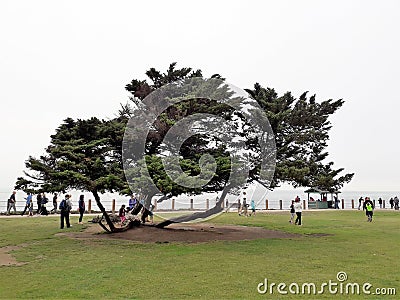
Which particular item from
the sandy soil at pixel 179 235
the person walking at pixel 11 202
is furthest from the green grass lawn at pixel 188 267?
the person walking at pixel 11 202

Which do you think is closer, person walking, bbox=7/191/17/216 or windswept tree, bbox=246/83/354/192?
windswept tree, bbox=246/83/354/192

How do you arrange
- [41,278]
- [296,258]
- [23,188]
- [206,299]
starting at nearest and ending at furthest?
[206,299], [41,278], [296,258], [23,188]

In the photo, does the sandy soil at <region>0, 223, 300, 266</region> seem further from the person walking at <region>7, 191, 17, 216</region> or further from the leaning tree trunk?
the person walking at <region>7, 191, 17, 216</region>

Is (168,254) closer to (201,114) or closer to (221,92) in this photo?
(201,114)

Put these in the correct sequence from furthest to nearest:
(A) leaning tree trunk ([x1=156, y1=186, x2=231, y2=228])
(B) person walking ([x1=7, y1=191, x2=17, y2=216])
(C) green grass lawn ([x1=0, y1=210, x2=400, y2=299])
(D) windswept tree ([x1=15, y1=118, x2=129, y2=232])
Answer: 1. (B) person walking ([x1=7, y1=191, x2=17, y2=216])
2. (A) leaning tree trunk ([x1=156, y1=186, x2=231, y2=228])
3. (D) windswept tree ([x1=15, y1=118, x2=129, y2=232])
4. (C) green grass lawn ([x1=0, y1=210, x2=400, y2=299])

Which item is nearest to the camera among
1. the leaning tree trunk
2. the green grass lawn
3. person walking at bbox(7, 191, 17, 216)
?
the green grass lawn

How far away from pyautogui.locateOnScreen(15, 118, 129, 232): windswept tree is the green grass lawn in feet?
7.06

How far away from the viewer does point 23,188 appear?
16484 millimetres

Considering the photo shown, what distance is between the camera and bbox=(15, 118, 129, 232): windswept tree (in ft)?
52.4

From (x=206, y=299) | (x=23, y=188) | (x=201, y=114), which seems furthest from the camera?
(x=201, y=114)

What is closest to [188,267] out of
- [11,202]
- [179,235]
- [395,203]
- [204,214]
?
[179,235]

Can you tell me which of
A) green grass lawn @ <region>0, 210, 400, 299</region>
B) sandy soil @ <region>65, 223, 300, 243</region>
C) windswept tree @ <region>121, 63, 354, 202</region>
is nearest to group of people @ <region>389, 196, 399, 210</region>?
windswept tree @ <region>121, 63, 354, 202</region>

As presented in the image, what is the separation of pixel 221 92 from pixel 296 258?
8.04 metres

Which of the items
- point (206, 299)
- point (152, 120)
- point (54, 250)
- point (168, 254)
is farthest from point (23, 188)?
point (206, 299)
